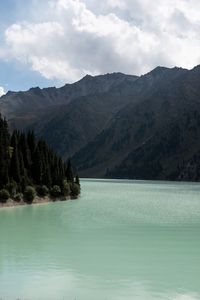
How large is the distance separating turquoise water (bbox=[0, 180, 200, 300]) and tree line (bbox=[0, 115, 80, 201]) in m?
21.9

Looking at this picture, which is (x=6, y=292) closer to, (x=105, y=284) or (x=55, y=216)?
(x=105, y=284)

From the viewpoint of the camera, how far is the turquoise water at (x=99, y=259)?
2848 cm

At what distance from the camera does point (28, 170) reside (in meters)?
108

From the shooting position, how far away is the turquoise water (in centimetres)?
2848

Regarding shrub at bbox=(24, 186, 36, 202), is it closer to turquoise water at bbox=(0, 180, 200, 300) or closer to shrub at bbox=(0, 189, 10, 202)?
shrub at bbox=(0, 189, 10, 202)

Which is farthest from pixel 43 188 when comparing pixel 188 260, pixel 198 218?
pixel 188 260

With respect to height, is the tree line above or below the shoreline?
above

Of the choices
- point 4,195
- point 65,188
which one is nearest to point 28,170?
point 65,188

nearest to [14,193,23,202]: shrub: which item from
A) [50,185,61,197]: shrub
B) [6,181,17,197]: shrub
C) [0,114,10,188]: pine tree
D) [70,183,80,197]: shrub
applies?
[6,181,17,197]: shrub

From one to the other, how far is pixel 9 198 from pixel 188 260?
58413 millimetres

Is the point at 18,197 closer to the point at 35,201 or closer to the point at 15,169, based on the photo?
the point at 15,169

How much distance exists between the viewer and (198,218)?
75938mm

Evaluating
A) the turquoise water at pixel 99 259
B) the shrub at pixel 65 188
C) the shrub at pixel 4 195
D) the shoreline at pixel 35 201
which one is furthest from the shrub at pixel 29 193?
the turquoise water at pixel 99 259

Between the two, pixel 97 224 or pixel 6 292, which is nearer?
pixel 6 292
